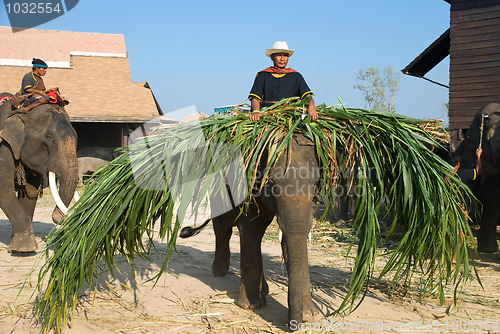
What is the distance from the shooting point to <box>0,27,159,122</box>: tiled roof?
1870cm

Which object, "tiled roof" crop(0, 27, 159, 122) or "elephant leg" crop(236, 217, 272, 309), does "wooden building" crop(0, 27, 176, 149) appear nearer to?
"tiled roof" crop(0, 27, 159, 122)

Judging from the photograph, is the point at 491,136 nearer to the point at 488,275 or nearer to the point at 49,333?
the point at 488,275

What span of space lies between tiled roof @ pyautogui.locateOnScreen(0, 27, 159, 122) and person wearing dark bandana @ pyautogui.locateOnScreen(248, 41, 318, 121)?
13707mm

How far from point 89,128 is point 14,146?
14.6m

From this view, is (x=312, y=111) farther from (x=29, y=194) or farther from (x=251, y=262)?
(x=29, y=194)

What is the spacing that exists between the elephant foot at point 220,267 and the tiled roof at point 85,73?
13.0m

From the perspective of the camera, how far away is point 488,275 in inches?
250

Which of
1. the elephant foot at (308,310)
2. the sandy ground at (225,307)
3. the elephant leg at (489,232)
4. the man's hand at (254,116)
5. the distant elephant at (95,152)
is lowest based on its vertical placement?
the sandy ground at (225,307)

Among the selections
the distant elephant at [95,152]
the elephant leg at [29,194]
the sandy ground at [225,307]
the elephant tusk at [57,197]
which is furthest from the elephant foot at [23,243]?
the distant elephant at [95,152]

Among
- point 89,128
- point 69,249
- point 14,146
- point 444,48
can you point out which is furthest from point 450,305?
point 89,128

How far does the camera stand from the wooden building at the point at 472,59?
1275 cm

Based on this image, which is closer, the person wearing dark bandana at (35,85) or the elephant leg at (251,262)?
the elephant leg at (251,262)

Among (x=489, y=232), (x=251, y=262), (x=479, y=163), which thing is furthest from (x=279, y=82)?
(x=489, y=232)

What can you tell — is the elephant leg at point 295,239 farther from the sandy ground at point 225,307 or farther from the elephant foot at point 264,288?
the elephant foot at point 264,288
